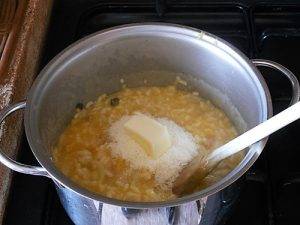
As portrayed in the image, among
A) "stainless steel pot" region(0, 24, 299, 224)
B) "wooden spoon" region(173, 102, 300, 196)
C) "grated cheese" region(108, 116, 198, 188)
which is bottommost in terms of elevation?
"wooden spoon" region(173, 102, 300, 196)

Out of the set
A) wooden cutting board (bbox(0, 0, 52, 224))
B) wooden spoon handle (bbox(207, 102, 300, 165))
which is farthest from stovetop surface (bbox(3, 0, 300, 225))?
wooden spoon handle (bbox(207, 102, 300, 165))

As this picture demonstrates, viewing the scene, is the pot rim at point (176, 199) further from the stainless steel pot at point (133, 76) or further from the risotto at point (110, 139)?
the risotto at point (110, 139)

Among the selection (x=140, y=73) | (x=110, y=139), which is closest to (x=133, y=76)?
(x=140, y=73)

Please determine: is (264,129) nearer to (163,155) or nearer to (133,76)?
(163,155)

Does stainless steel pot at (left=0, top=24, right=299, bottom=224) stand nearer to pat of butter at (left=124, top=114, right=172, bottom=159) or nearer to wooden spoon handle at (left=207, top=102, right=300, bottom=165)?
wooden spoon handle at (left=207, top=102, right=300, bottom=165)

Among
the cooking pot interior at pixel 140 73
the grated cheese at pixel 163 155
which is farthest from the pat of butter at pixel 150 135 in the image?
the cooking pot interior at pixel 140 73

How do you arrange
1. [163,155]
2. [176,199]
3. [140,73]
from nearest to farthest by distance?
[176,199]
[163,155]
[140,73]
